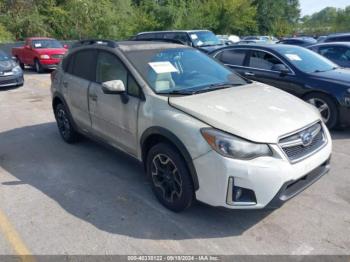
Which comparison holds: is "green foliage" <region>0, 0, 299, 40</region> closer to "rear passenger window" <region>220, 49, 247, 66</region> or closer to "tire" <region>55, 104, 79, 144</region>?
"rear passenger window" <region>220, 49, 247, 66</region>

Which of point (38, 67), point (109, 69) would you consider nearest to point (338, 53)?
point (109, 69)

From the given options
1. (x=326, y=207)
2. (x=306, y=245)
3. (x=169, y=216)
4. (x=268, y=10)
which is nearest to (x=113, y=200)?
(x=169, y=216)

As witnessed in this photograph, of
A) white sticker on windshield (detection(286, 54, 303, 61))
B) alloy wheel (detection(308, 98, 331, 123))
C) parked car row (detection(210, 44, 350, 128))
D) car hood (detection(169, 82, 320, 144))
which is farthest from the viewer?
white sticker on windshield (detection(286, 54, 303, 61))

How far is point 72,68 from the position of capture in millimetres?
5273

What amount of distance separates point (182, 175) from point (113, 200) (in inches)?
41.5

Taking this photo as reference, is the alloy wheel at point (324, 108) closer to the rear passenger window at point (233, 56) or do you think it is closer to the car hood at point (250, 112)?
the rear passenger window at point (233, 56)

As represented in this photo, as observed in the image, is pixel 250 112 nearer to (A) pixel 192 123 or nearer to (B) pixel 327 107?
(A) pixel 192 123

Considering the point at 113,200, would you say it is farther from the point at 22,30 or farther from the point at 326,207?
the point at 22,30

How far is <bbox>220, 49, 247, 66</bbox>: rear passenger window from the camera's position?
755 centimetres

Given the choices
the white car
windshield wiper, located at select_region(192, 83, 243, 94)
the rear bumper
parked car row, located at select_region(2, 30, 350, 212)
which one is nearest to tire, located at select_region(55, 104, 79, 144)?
parked car row, located at select_region(2, 30, 350, 212)

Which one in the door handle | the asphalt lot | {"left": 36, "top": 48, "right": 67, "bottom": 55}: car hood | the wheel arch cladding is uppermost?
the door handle

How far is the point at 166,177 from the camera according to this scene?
356cm

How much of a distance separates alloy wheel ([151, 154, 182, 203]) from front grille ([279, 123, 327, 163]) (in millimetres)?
1042

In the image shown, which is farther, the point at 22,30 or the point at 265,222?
the point at 22,30
